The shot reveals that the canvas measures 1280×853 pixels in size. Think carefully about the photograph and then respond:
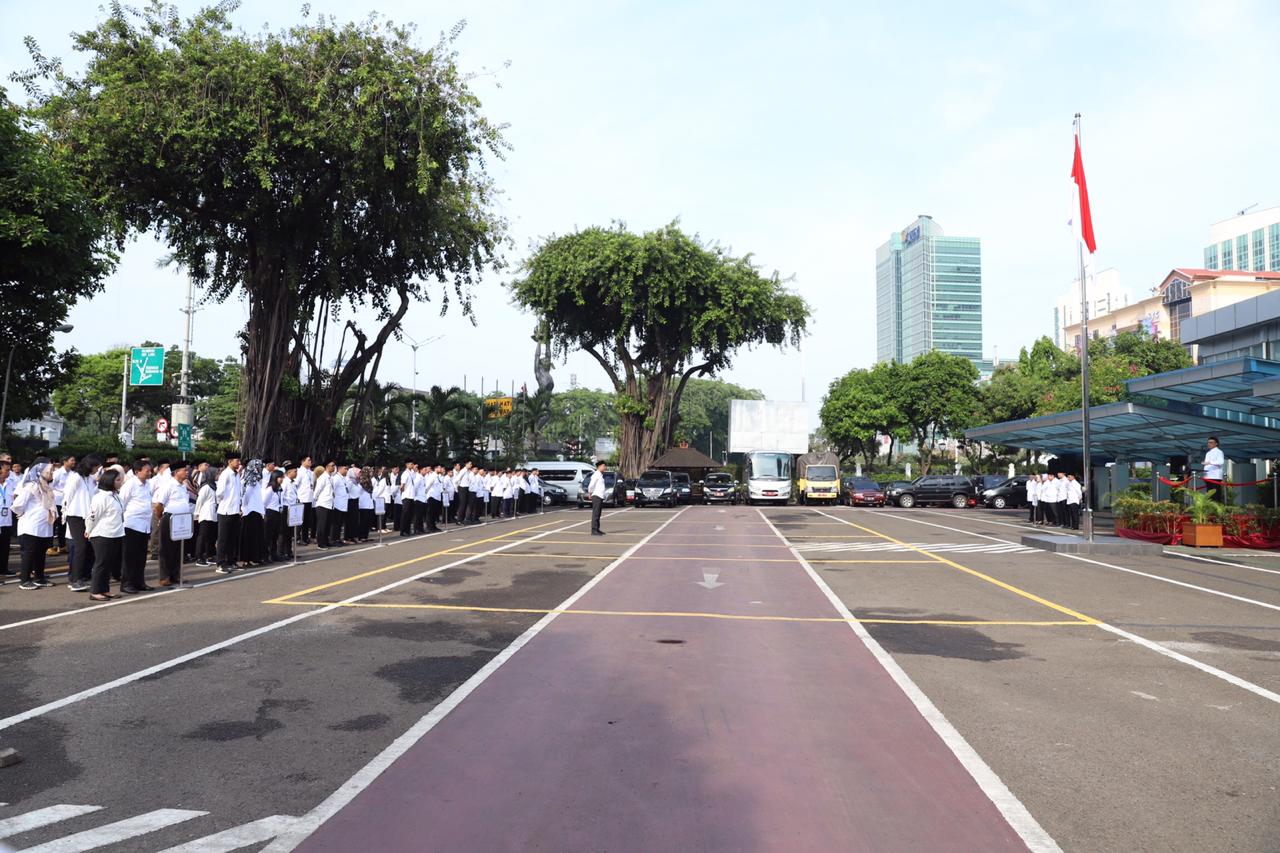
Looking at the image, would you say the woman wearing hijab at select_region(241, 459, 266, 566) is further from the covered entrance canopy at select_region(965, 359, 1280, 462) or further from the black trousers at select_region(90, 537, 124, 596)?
the covered entrance canopy at select_region(965, 359, 1280, 462)

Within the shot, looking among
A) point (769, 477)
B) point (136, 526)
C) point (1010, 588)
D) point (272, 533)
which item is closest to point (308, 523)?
point (272, 533)

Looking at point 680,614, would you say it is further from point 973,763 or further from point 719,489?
point 719,489

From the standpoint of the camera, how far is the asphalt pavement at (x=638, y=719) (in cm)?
422

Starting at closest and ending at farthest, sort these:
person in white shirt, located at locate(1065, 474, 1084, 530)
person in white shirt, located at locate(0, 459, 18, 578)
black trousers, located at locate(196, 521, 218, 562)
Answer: person in white shirt, located at locate(0, 459, 18, 578) < black trousers, located at locate(196, 521, 218, 562) < person in white shirt, located at locate(1065, 474, 1084, 530)

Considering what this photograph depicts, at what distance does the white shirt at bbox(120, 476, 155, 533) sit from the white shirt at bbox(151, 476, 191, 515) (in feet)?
1.66

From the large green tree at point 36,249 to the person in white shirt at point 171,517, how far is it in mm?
5752

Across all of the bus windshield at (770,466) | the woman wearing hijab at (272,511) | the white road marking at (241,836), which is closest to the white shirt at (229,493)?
the woman wearing hijab at (272,511)

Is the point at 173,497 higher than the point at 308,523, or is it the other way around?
the point at 173,497

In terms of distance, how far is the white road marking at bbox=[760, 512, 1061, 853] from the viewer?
4.10m

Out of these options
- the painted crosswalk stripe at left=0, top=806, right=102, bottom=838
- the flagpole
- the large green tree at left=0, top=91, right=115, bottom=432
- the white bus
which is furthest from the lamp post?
the white bus

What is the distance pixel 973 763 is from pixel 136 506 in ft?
33.7

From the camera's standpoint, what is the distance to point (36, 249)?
15.7 metres

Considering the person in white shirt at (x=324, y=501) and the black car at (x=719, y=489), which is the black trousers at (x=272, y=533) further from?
the black car at (x=719, y=489)

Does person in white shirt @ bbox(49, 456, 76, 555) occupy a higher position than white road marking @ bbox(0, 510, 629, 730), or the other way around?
person in white shirt @ bbox(49, 456, 76, 555)
